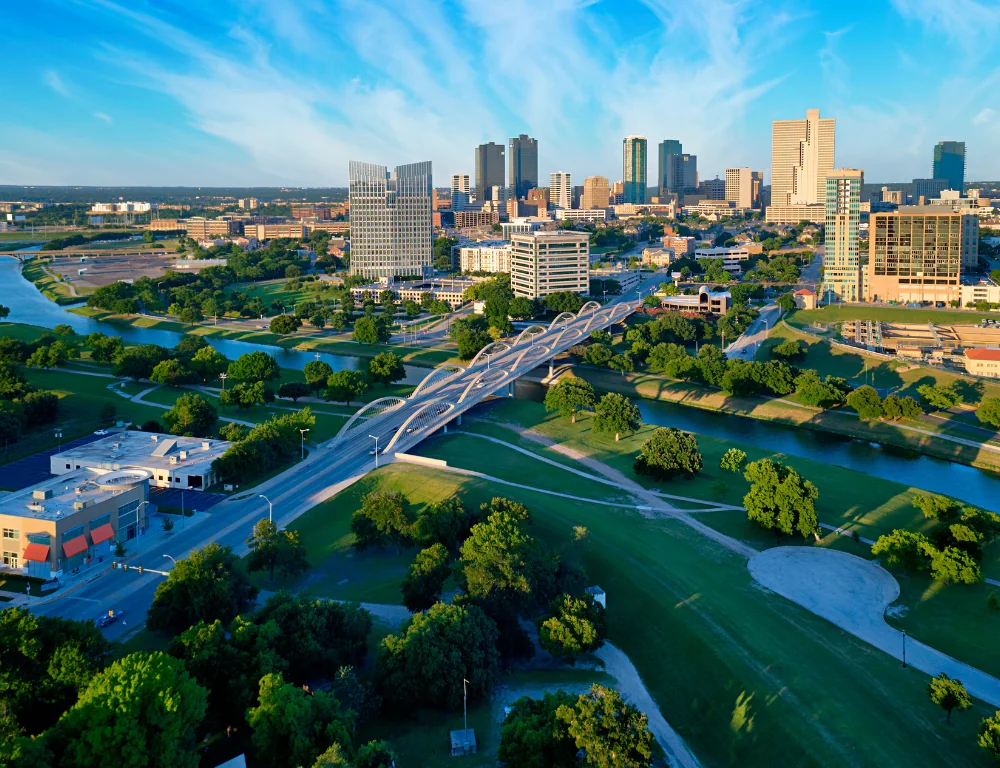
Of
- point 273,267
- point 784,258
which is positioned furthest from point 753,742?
point 273,267

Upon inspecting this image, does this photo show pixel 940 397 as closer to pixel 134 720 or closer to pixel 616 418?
pixel 616 418

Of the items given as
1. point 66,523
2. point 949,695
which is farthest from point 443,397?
point 949,695

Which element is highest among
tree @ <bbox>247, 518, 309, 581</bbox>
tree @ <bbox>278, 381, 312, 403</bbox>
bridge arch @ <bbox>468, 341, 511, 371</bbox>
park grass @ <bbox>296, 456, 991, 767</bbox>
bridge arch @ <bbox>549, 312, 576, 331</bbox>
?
bridge arch @ <bbox>549, 312, 576, 331</bbox>

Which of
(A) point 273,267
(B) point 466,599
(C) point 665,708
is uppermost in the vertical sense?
(A) point 273,267

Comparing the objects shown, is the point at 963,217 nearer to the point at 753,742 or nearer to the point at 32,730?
the point at 753,742

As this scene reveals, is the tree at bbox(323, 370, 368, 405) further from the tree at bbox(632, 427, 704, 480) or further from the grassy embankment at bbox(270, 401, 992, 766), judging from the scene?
the tree at bbox(632, 427, 704, 480)

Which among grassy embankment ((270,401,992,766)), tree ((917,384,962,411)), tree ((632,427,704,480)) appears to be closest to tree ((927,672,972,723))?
grassy embankment ((270,401,992,766))
